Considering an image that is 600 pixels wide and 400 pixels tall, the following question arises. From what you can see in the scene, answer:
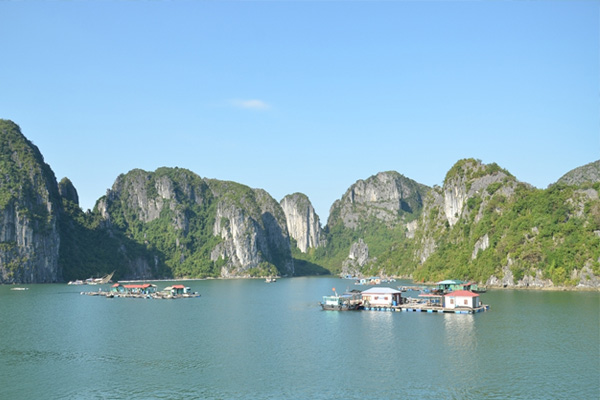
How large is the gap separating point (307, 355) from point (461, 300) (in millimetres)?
34234

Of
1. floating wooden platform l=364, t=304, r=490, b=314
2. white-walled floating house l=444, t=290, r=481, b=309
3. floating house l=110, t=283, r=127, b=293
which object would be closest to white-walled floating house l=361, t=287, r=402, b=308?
floating wooden platform l=364, t=304, r=490, b=314

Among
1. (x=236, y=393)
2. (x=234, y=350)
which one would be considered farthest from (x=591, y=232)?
(x=236, y=393)

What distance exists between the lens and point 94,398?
3512 centimetres

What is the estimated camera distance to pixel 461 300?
74375mm

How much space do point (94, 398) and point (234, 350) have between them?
52.1 feet

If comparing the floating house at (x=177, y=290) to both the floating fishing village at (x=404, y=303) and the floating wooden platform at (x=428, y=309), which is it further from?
the floating wooden platform at (x=428, y=309)

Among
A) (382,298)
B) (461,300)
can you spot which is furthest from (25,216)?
(461,300)

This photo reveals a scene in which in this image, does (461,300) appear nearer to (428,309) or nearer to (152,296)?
(428,309)

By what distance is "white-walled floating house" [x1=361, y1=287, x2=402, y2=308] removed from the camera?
265 feet

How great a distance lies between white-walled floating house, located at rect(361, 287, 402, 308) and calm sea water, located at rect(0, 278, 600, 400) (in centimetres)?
575

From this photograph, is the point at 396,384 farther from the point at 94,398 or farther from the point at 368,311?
the point at 368,311

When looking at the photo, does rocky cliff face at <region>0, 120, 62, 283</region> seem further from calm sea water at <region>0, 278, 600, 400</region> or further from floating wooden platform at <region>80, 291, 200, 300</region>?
calm sea water at <region>0, 278, 600, 400</region>

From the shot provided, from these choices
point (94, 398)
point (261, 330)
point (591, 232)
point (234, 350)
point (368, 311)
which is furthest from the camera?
point (591, 232)

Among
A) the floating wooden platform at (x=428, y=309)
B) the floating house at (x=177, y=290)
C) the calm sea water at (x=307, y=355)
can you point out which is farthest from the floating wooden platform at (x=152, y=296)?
the floating wooden platform at (x=428, y=309)
